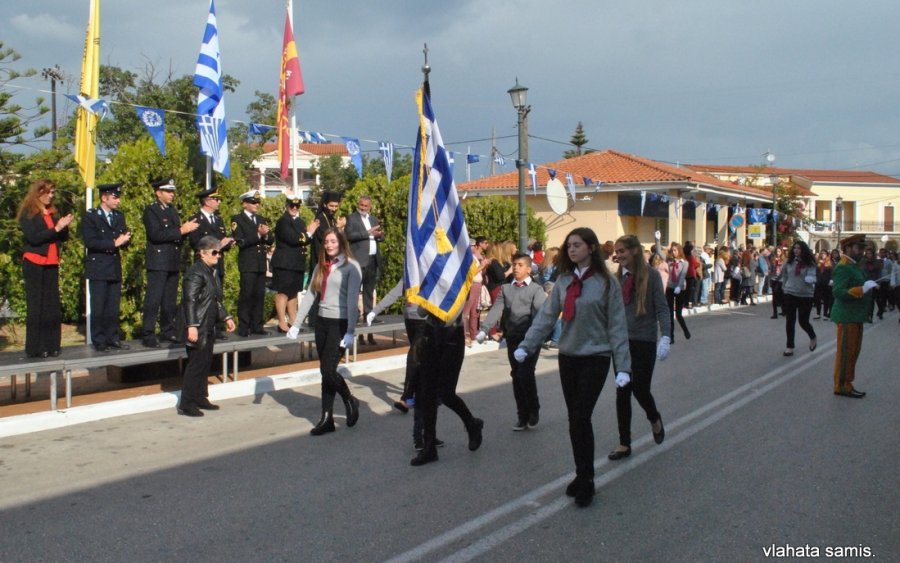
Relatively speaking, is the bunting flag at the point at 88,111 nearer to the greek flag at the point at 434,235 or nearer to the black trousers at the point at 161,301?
the black trousers at the point at 161,301

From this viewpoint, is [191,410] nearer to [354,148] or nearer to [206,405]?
[206,405]

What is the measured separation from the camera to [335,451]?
6902 mm

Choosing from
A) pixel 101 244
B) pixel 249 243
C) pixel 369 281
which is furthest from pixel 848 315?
pixel 101 244

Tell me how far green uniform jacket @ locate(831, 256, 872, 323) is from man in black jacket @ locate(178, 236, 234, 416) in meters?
6.92

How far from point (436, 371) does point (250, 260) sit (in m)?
4.86

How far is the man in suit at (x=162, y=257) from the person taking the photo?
9141 millimetres

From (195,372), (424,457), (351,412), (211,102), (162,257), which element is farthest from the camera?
(211,102)

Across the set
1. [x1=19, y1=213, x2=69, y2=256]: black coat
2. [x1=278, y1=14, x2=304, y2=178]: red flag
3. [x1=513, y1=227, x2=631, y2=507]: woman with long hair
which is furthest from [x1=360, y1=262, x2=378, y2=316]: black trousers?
[x1=513, y1=227, x2=631, y2=507]: woman with long hair

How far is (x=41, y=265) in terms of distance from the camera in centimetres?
837

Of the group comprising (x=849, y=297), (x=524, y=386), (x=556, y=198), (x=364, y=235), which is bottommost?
(x=524, y=386)

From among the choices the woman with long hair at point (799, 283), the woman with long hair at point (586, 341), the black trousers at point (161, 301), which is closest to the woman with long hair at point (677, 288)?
the woman with long hair at point (799, 283)

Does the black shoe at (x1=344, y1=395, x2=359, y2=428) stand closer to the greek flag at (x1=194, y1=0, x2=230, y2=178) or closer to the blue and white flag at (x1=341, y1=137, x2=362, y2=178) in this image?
the greek flag at (x1=194, y1=0, x2=230, y2=178)

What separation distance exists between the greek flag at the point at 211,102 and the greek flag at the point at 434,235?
5.70 meters

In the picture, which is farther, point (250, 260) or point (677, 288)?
point (677, 288)
